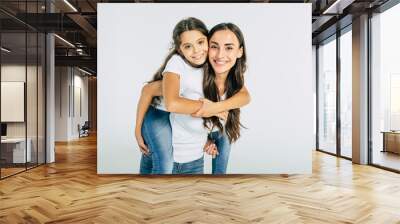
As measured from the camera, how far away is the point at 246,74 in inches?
254

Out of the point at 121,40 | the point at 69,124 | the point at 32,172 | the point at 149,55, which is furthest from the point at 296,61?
the point at 69,124

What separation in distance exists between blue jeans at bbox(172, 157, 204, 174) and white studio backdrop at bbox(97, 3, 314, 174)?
135 millimetres

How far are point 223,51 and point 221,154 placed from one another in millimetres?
1714

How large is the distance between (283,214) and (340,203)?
3.01 ft

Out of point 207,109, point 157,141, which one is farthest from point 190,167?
point 207,109

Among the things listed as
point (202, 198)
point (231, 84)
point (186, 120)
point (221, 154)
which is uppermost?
point (231, 84)

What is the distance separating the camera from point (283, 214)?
417 cm

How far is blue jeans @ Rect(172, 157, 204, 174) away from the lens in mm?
6375

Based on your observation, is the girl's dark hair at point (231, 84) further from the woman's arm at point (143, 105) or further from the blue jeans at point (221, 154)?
the woman's arm at point (143, 105)

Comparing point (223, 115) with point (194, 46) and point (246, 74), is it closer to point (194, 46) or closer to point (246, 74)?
point (246, 74)

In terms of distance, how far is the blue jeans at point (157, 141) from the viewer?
629cm

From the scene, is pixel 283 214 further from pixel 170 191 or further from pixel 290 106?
pixel 290 106

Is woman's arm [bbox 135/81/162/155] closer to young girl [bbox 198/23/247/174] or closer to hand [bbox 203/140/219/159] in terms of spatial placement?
young girl [bbox 198/23/247/174]

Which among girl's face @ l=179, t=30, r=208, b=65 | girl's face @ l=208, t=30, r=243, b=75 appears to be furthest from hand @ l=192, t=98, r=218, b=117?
girl's face @ l=179, t=30, r=208, b=65
